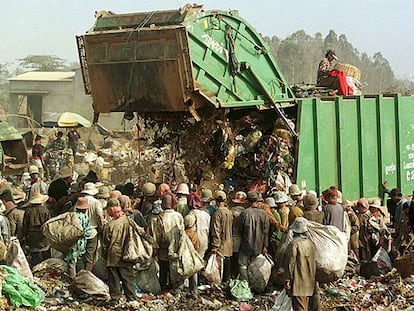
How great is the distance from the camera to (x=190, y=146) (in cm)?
1225

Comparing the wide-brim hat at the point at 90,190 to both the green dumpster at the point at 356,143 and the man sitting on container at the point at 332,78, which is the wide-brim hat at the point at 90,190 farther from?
the man sitting on container at the point at 332,78

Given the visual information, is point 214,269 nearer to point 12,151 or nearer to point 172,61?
point 172,61

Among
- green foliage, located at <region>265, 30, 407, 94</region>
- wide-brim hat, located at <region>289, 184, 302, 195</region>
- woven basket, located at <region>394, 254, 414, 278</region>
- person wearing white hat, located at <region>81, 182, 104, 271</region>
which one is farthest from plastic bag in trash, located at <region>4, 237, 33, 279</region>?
green foliage, located at <region>265, 30, 407, 94</region>

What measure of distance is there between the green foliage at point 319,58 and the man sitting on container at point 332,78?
112 feet

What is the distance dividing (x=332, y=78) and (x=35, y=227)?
6.87m

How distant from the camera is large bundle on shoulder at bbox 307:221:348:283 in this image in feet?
27.4

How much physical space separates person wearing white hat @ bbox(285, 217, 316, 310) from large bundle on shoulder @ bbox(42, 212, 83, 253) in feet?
9.56

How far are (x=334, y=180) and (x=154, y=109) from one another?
3.66m

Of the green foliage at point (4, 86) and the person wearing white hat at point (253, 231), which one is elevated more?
the green foliage at point (4, 86)

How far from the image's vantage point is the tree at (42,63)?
51.1 metres

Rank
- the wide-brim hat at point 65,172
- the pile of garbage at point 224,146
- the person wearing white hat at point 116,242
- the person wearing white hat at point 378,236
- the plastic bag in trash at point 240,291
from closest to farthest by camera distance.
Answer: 1. the person wearing white hat at point 116,242
2. the plastic bag in trash at point 240,291
3. the person wearing white hat at point 378,236
4. the pile of garbage at point 224,146
5. the wide-brim hat at point 65,172

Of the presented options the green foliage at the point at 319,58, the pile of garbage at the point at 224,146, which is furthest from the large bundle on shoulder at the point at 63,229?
the green foliage at the point at 319,58

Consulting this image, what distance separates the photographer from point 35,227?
32.4 feet

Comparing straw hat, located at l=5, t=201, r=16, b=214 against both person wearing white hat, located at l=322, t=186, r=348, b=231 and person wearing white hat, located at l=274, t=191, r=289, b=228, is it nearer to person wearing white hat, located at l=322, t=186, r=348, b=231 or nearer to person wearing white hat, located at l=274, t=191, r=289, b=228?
person wearing white hat, located at l=274, t=191, r=289, b=228
